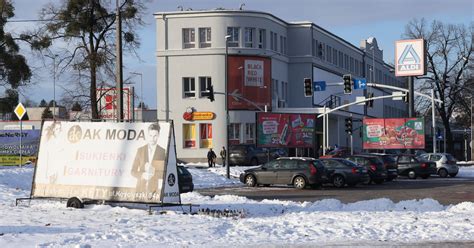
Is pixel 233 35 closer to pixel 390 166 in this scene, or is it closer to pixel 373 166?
pixel 390 166

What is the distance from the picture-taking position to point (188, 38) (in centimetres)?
6725

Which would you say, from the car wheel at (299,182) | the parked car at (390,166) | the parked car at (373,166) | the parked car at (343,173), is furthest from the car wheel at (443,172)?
the car wheel at (299,182)

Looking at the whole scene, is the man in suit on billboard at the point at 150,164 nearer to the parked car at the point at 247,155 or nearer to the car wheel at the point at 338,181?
the car wheel at the point at 338,181

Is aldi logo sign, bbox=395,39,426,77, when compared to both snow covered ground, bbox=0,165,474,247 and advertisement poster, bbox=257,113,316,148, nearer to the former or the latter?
advertisement poster, bbox=257,113,316,148

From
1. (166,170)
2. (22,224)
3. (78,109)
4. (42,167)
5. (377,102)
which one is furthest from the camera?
(377,102)

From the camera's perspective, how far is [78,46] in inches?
1918

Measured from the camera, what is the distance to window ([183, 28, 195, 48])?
67.1m

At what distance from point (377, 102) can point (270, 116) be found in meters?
59.1

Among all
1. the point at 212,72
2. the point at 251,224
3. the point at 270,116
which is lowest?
the point at 251,224

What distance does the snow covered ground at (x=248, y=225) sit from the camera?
13.4 m

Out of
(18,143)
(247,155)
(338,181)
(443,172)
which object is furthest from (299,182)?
(18,143)

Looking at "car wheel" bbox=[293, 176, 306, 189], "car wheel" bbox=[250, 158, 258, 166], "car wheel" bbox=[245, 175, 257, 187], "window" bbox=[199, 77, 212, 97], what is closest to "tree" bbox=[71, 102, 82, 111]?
"car wheel" bbox=[250, 158, 258, 166]

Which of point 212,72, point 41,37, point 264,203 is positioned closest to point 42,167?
point 264,203

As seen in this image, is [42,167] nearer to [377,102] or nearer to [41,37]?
[41,37]
